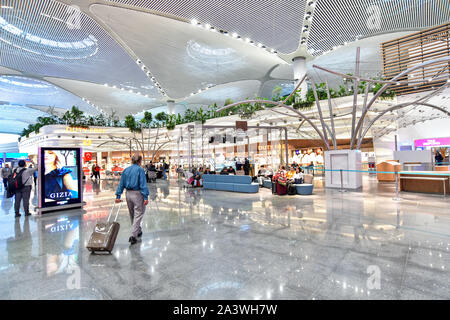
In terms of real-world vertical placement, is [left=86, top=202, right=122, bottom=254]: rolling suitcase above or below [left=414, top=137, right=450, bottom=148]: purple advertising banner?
below

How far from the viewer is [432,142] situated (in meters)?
16.8

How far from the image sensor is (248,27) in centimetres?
1742

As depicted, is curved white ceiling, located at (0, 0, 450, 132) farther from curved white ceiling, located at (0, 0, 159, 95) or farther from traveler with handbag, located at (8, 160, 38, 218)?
traveler with handbag, located at (8, 160, 38, 218)

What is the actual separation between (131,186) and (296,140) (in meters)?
26.5

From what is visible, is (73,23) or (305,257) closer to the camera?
(305,257)

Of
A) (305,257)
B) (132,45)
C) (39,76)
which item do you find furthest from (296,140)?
(39,76)

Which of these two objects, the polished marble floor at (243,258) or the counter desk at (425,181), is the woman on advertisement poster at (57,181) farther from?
the counter desk at (425,181)

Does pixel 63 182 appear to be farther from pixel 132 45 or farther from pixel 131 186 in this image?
pixel 132 45

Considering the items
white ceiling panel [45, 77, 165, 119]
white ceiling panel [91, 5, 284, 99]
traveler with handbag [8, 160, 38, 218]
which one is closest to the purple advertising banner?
white ceiling panel [91, 5, 284, 99]

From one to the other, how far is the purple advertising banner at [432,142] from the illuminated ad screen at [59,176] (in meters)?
22.1

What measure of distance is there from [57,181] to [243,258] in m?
7.10

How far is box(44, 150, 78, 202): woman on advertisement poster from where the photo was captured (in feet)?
23.8

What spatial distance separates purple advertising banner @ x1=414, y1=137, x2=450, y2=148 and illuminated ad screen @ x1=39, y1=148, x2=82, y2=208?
22113 millimetres

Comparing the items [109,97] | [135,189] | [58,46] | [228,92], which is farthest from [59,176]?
[109,97]
